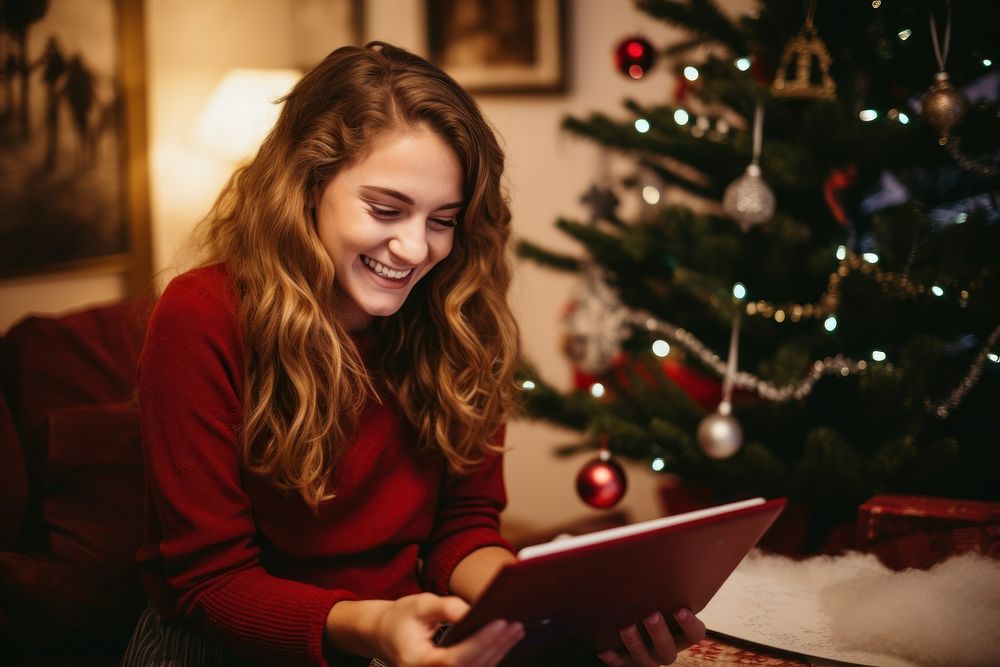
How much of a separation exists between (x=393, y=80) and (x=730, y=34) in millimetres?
798

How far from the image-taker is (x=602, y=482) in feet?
5.32

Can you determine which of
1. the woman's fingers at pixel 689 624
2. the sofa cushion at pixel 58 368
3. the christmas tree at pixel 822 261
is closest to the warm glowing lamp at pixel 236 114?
the sofa cushion at pixel 58 368

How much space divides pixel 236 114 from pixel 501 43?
0.94 m

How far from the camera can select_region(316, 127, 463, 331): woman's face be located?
1043mm

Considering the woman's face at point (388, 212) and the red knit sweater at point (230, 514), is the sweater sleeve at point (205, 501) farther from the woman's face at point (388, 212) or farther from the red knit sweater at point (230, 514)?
the woman's face at point (388, 212)

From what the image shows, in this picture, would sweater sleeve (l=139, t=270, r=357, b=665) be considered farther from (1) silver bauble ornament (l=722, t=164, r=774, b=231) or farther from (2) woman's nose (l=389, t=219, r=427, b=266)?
(1) silver bauble ornament (l=722, t=164, r=774, b=231)

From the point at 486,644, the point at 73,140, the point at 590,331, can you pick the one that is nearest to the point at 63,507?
the point at 486,644

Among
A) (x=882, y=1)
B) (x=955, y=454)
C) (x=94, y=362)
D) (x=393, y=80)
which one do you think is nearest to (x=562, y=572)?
(x=393, y=80)

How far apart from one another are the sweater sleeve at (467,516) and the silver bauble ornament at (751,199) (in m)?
0.56

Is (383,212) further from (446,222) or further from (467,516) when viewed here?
(467,516)

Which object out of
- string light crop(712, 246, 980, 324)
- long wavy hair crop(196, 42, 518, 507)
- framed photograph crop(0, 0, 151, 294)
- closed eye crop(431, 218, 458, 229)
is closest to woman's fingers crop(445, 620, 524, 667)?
long wavy hair crop(196, 42, 518, 507)

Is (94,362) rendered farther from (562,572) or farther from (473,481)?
(562,572)

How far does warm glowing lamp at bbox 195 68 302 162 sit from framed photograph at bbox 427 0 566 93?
78 cm

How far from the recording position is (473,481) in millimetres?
1282
